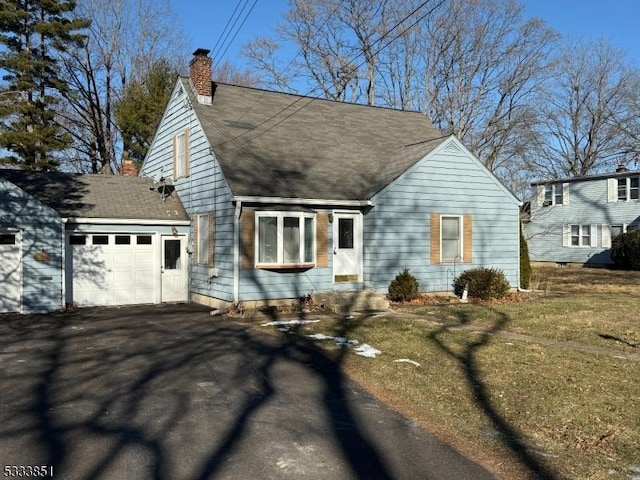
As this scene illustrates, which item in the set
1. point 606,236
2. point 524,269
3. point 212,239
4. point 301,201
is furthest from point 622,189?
point 212,239

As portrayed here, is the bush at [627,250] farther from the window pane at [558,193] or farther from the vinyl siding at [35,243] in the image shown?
the vinyl siding at [35,243]

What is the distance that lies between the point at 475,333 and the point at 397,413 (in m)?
5.05

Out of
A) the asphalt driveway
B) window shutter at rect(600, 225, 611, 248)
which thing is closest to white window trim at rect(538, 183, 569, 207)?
window shutter at rect(600, 225, 611, 248)

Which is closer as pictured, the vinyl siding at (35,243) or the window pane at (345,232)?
the vinyl siding at (35,243)

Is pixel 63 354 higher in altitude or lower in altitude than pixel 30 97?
lower

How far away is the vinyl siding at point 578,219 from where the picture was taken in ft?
110

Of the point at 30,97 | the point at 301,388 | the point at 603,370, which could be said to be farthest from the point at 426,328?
the point at 30,97

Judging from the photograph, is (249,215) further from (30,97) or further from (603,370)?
(30,97)

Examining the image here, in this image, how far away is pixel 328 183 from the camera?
15.8 m

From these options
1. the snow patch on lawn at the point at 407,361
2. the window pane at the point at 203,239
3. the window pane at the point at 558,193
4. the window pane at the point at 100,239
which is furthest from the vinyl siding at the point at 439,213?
the window pane at the point at 558,193

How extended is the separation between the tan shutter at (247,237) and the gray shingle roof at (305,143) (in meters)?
0.61

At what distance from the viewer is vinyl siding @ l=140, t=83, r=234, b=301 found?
47.7ft

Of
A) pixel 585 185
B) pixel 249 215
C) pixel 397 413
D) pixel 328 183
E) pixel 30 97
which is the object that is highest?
pixel 30 97

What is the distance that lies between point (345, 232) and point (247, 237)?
10.4ft
